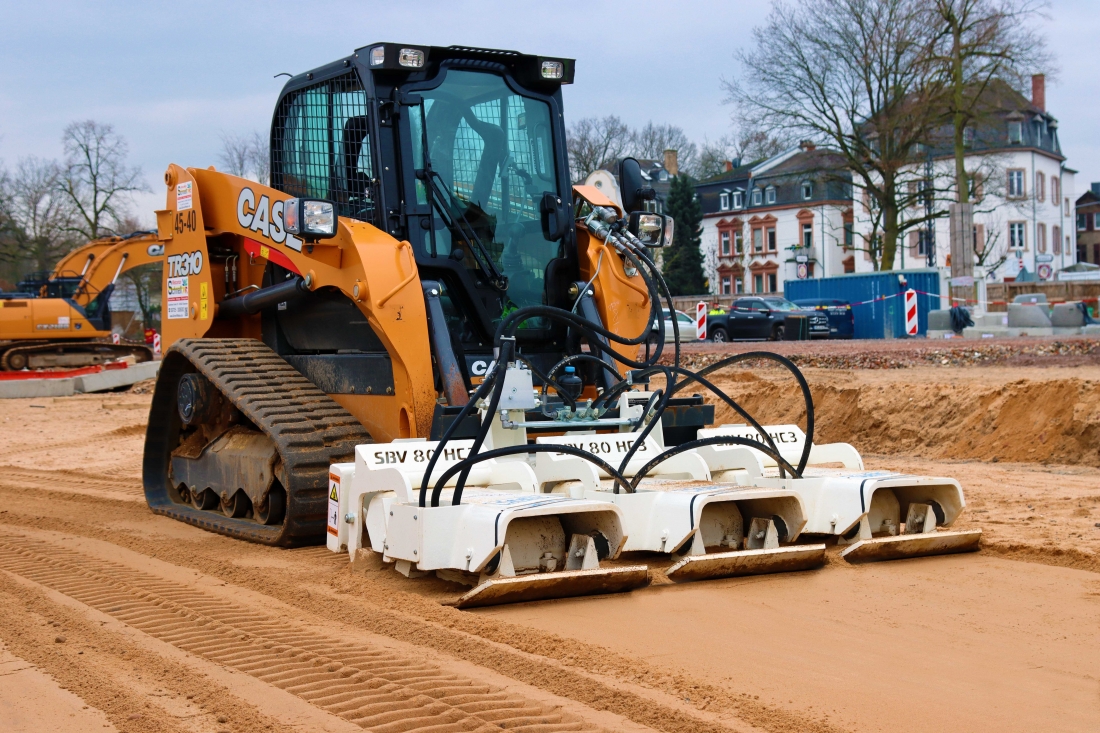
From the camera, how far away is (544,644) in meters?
4.26

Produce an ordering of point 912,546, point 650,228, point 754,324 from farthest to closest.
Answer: point 754,324 < point 650,228 < point 912,546

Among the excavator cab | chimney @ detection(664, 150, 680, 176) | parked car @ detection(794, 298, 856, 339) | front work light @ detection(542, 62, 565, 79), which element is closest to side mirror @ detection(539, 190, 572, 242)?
the excavator cab

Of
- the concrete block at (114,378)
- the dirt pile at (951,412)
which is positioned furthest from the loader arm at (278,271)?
the concrete block at (114,378)

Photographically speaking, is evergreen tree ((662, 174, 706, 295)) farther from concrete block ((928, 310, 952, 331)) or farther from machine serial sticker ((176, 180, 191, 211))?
machine serial sticker ((176, 180, 191, 211))

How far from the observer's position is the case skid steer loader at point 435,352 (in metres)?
5.36

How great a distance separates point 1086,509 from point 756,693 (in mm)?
4549

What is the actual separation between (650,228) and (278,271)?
2.54 meters

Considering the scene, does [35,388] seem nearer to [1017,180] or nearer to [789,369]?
[789,369]

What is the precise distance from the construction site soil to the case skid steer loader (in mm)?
323

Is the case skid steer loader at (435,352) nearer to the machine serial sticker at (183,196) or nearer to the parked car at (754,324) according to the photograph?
the machine serial sticker at (183,196)

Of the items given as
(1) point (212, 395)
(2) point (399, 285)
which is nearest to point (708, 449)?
(2) point (399, 285)

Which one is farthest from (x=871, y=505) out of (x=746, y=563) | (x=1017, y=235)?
(x=1017, y=235)

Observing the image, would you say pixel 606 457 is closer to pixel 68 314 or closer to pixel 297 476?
pixel 297 476

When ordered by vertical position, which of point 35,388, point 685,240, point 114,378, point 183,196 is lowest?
point 35,388
